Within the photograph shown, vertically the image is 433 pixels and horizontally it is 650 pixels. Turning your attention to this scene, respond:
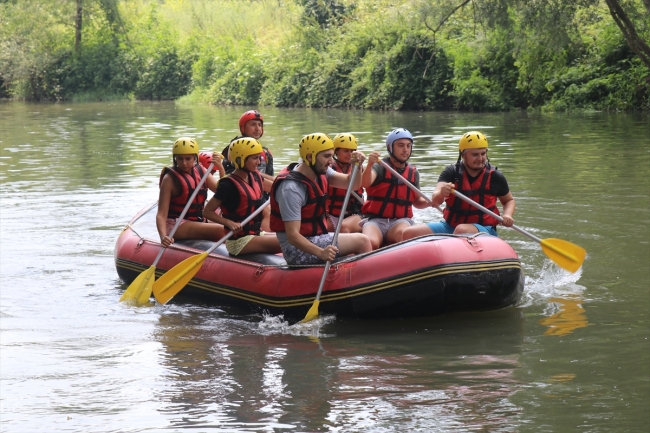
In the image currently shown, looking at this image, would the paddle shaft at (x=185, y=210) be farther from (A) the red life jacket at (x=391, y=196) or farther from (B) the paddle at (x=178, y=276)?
(A) the red life jacket at (x=391, y=196)

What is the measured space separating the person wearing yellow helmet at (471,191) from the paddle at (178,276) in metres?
1.21

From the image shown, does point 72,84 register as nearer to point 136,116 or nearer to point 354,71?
point 136,116

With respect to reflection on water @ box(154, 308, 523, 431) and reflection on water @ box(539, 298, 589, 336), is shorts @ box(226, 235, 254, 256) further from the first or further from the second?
reflection on water @ box(539, 298, 589, 336)

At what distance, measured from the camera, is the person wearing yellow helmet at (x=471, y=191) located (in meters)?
6.66

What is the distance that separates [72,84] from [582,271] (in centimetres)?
3978

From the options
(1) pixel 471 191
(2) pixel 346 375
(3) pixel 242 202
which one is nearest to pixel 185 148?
(3) pixel 242 202

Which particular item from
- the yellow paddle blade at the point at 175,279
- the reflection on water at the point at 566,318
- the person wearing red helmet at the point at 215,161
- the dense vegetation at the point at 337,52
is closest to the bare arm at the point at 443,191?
the reflection on water at the point at 566,318

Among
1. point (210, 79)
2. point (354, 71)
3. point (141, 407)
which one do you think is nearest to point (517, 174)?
point (141, 407)

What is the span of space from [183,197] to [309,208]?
1.54 meters

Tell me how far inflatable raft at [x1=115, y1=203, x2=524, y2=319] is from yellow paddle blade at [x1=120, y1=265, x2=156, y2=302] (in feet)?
2.13

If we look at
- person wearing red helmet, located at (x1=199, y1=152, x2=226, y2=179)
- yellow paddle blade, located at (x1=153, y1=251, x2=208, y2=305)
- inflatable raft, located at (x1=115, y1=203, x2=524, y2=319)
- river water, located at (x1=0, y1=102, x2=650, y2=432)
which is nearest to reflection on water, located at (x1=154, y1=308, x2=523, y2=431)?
river water, located at (x1=0, y1=102, x2=650, y2=432)

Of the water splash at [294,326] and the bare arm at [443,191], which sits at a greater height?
the bare arm at [443,191]

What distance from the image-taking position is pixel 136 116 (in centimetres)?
2969

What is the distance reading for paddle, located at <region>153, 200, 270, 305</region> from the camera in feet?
22.3
